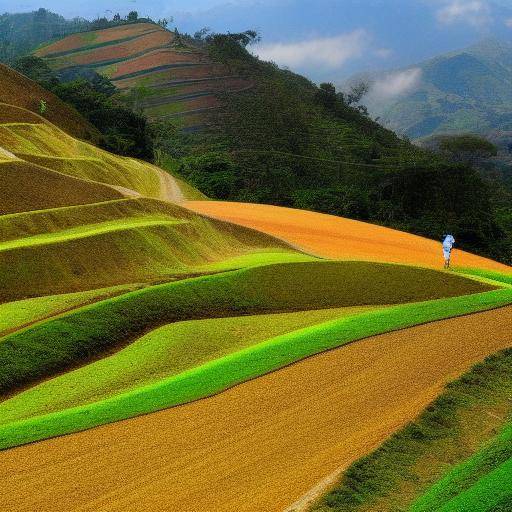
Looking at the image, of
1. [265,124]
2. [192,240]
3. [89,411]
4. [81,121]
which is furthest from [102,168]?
[265,124]

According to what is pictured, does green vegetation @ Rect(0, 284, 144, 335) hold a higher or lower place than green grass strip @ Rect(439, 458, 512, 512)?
higher

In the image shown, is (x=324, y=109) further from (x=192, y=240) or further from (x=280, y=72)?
(x=192, y=240)

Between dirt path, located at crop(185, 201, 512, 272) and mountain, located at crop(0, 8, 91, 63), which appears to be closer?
dirt path, located at crop(185, 201, 512, 272)

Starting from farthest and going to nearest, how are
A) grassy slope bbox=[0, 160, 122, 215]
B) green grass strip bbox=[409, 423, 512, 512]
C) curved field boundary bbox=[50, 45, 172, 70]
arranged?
curved field boundary bbox=[50, 45, 172, 70], grassy slope bbox=[0, 160, 122, 215], green grass strip bbox=[409, 423, 512, 512]

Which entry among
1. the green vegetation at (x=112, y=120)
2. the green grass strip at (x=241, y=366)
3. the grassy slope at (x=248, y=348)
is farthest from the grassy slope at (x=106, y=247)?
the green vegetation at (x=112, y=120)

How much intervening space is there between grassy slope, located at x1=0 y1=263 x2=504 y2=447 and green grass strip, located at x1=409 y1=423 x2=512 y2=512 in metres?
5.46

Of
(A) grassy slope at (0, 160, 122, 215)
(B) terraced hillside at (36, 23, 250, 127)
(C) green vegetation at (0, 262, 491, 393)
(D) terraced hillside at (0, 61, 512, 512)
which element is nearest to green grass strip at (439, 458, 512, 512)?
(D) terraced hillside at (0, 61, 512, 512)

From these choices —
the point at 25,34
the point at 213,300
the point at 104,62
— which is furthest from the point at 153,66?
the point at 213,300

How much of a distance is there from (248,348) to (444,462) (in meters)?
6.68

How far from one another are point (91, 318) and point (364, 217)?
150ft

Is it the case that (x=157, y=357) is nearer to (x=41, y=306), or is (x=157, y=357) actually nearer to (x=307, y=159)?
(x=41, y=306)

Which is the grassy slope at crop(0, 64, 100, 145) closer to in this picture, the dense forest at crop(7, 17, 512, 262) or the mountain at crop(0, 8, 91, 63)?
the dense forest at crop(7, 17, 512, 262)

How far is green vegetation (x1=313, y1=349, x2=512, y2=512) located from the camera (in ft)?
38.1

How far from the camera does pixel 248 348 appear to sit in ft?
62.3
